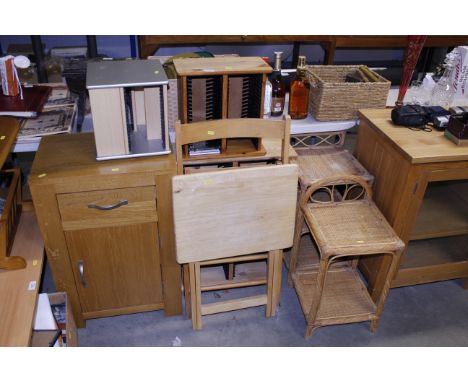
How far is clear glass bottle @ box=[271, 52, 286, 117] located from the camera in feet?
6.72

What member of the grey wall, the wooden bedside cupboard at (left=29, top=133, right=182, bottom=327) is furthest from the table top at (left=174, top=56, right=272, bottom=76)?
the grey wall

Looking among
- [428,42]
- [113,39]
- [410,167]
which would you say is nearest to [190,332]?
[410,167]

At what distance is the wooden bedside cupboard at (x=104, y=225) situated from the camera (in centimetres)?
159

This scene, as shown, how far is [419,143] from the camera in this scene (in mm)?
1815

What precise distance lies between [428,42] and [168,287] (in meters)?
2.78

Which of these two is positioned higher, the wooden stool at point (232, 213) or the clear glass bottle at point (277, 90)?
the clear glass bottle at point (277, 90)

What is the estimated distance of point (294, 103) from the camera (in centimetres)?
212

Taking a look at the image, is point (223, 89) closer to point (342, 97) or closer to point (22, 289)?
point (342, 97)

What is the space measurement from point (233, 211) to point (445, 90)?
130 cm

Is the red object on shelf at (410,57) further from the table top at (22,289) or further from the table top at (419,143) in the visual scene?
the table top at (22,289)

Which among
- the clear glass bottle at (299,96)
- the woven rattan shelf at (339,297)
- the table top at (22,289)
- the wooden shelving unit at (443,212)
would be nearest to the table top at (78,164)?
the table top at (22,289)

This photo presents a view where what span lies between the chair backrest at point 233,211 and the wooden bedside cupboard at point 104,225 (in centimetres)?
15

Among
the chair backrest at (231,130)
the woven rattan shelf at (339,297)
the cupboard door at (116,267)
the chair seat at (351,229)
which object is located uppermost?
the chair backrest at (231,130)

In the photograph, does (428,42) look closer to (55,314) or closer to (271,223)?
(271,223)
